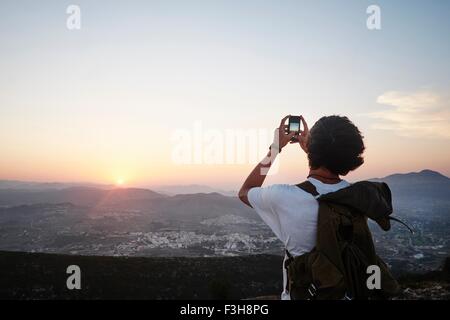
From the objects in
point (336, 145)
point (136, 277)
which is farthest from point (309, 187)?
point (136, 277)

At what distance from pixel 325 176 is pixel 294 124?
29.3 inches

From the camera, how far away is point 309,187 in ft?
9.91

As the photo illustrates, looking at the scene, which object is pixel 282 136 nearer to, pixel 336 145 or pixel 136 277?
pixel 336 145

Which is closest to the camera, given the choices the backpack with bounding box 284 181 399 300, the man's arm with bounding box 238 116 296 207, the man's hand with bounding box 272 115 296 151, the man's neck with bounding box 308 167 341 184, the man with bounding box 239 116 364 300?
the backpack with bounding box 284 181 399 300

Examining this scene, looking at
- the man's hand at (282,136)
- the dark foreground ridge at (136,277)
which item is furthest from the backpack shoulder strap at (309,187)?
the dark foreground ridge at (136,277)

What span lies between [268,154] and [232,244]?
16418 cm

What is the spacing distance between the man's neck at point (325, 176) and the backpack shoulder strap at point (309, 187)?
0.44ft

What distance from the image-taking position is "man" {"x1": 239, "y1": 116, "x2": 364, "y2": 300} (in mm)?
2947

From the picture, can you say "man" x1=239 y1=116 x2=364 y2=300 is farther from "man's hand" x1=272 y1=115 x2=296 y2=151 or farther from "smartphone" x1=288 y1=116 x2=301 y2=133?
"smartphone" x1=288 y1=116 x2=301 y2=133

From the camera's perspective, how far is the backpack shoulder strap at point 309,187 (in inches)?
A: 117

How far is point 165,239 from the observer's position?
7131 inches

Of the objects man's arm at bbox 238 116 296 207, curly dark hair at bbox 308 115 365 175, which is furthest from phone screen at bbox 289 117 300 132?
curly dark hair at bbox 308 115 365 175
